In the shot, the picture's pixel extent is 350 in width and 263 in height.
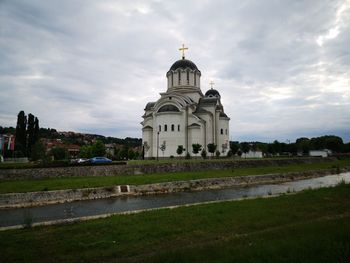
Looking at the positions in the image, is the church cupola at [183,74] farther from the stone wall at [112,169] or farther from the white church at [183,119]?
the stone wall at [112,169]

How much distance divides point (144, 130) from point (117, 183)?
30999mm

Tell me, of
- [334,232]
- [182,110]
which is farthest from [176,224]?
[182,110]

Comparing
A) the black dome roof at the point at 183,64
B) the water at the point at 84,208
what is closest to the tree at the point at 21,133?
the black dome roof at the point at 183,64

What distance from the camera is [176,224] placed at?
9945mm

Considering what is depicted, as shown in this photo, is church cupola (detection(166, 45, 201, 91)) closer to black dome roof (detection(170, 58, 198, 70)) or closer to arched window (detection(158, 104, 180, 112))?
black dome roof (detection(170, 58, 198, 70))

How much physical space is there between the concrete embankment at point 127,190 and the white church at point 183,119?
19839 millimetres

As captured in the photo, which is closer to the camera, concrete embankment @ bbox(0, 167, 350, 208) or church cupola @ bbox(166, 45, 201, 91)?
concrete embankment @ bbox(0, 167, 350, 208)

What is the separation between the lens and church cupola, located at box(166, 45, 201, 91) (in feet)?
185

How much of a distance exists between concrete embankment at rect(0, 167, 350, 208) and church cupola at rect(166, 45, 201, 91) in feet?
94.3

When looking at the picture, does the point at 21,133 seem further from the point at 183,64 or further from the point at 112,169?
the point at 183,64

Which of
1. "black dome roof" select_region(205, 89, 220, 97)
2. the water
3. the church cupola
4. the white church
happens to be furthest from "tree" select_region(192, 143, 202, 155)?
the water

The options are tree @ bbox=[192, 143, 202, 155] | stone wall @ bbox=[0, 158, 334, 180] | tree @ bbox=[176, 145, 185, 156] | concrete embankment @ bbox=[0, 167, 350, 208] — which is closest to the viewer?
concrete embankment @ bbox=[0, 167, 350, 208]

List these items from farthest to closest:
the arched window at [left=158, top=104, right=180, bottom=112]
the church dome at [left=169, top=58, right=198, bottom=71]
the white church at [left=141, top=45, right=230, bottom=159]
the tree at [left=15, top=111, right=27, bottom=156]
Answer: the church dome at [left=169, top=58, right=198, bottom=71], the arched window at [left=158, top=104, right=180, bottom=112], the white church at [left=141, top=45, right=230, bottom=159], the tree at [left=15, top=111, right=27, bottom=156]

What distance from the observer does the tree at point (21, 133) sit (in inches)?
1773
